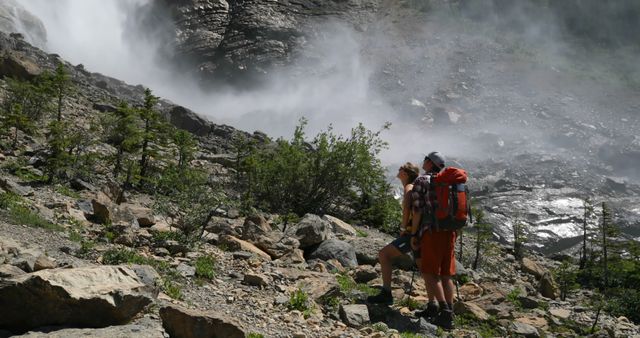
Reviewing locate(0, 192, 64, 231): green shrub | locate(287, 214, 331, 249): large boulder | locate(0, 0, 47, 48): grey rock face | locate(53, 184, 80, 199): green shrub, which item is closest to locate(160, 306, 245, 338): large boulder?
locate(0, 192, 64, 231): green shrub

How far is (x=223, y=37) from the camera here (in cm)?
5391

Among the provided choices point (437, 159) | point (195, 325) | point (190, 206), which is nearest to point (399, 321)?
point (437, 159)

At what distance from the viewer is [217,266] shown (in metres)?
5.83

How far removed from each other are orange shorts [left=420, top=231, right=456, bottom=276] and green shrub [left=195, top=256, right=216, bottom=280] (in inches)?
87.3

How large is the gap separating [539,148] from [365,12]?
30616mm

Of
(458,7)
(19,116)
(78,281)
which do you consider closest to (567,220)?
(19,116)

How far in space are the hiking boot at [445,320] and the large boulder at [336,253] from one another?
2.35 metres

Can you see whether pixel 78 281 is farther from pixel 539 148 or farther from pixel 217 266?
pixel 539 148

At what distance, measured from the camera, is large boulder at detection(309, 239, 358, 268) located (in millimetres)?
7446

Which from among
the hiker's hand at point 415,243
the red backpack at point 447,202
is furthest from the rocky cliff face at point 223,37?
the red backpack at point 447,202

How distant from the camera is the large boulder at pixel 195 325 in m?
3.47

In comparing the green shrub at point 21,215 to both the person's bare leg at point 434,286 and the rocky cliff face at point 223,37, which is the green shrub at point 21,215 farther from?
the rocky cliff face at point 223,37

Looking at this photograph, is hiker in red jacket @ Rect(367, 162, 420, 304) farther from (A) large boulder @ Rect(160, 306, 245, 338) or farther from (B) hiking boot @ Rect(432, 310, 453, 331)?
(A) large boulder @ Rect(160, 306, 245, 338)

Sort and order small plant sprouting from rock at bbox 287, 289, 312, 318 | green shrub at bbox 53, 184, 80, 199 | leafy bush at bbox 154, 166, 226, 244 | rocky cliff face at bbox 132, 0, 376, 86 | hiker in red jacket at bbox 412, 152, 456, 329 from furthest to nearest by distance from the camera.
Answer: rocky cliff face at bbox 132, 0, 376, 86
green shrub at bbox 53, 184, 80, 199
leafy bush at bbox 154, 166, 226, 244
hiker in red jacket at bbox 412, 152, 456, 329
small plant sprouting from rock at bbox 287, 289, 312, 318
